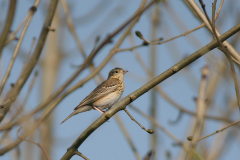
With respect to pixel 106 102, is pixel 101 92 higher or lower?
higher

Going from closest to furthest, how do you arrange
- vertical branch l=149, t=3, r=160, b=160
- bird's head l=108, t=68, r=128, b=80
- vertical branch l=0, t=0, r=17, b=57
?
vertical branch l=0, t=0, r=17, b=57 → vertical branch l=149, t=3, r=160, b=160 → bird's head l=108, t=68, r=128, b=80

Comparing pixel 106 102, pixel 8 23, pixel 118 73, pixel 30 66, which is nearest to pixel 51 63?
pixel 118 73

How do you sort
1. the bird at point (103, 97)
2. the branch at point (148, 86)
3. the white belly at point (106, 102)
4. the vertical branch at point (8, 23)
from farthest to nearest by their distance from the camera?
1. the white belly at point (106, 102)
2. the bird at point (103, 97)
3. the branch at point (148, 86)
4. the vertical branch at point (8, 23)

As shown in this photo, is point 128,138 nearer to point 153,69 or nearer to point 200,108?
point 153,69

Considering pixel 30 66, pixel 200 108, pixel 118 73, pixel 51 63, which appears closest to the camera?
pixel 30 66

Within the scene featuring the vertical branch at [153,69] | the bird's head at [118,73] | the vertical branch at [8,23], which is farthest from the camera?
the bird's head at [118,73]

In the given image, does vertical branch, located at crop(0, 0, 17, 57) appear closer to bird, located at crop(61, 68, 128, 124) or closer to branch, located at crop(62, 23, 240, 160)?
branch, located at crop(62, 23, 240, 160)

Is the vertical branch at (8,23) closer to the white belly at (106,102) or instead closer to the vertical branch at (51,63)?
the white belly at (106,102)

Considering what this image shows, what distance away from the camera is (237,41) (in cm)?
688

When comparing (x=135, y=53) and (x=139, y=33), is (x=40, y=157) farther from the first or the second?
(x=139, y=33)

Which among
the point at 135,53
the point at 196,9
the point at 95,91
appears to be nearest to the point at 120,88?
the point at 95,91

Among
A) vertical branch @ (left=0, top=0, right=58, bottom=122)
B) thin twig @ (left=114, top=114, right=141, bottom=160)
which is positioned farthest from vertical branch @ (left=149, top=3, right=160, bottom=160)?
vertical branch @ (left=0, top=0, right=58, bottom=122)

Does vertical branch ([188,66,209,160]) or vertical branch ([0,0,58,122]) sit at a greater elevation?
A: vertical branch ([0,0,58,122])

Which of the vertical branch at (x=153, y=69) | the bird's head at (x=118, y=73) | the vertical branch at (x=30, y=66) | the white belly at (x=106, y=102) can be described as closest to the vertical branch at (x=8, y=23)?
the vertical branch at (x=30, y=66)
